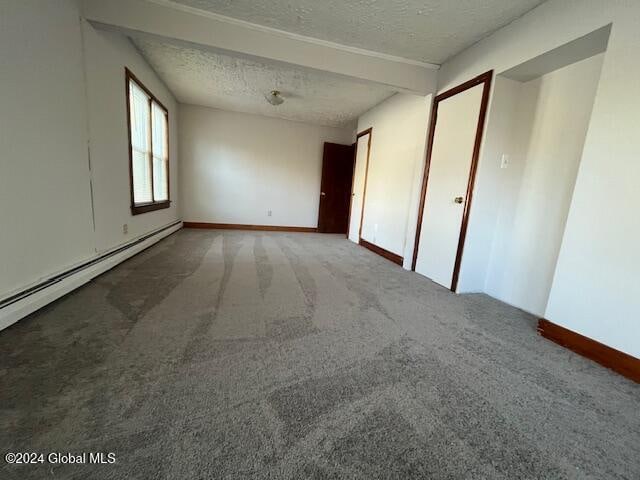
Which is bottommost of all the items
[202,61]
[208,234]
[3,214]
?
[208,234]

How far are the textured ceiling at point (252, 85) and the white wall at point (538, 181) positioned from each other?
1835mm

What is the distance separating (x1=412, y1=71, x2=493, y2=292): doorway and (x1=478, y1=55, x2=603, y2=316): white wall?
20cm

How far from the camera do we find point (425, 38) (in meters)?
2.53

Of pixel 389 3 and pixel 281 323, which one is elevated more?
pixel 389 3

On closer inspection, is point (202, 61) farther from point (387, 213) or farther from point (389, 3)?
point (387, 213)

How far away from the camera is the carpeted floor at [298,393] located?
895 millimetres

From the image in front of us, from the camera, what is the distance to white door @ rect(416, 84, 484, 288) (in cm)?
265

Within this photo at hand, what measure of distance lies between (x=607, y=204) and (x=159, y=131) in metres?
5.44

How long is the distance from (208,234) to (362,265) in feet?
10.2

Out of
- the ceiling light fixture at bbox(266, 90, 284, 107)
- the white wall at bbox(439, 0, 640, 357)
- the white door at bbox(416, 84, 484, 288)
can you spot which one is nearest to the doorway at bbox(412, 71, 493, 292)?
the white door at bbox(416, 84, 484, 288)

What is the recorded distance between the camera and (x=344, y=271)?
3.16 m

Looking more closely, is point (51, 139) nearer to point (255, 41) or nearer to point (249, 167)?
point (255, 41)

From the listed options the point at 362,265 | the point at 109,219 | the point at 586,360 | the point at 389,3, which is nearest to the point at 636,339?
the point at 586,360

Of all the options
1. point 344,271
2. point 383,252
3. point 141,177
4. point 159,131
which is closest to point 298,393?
point 344,271
